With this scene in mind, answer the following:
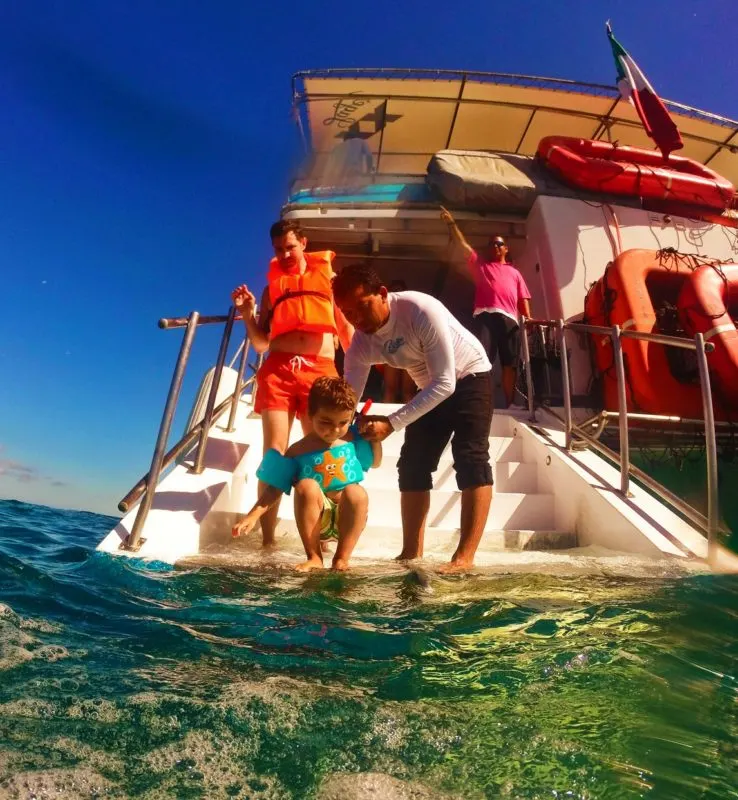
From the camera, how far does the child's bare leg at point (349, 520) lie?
2189 mm

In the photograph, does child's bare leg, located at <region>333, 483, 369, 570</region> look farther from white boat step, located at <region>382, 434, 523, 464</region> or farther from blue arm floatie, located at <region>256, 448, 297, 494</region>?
white boat step, located at <region>382, 434, 523, 464</region>

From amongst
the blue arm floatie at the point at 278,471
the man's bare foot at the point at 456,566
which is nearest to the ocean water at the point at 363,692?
the man's bare foot at the point at 456,566

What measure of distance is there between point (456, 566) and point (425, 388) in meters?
0.76

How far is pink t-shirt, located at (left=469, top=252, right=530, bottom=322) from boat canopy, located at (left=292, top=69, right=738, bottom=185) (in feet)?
12.8

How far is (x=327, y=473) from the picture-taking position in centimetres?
232

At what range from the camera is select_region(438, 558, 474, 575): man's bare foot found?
7.18 feet

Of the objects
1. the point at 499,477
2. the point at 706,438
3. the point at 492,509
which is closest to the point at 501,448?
the point at 499,477

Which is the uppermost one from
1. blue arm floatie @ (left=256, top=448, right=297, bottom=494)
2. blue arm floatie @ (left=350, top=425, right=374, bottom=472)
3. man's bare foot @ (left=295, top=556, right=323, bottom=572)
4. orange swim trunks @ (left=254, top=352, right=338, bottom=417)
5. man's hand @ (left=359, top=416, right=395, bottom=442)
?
orange swim trunks @ (left=254, top=352, right=338, bottom=417)

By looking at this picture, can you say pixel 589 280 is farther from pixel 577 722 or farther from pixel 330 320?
pixel 577 722

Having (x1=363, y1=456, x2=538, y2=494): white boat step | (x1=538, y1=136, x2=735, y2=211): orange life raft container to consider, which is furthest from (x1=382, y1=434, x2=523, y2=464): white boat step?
(x1=538, y1=136, x2=735, y2=211): orange life raft container

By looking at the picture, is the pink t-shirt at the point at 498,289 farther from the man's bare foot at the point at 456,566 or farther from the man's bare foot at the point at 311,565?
the man's bare foot at the point at 311,565

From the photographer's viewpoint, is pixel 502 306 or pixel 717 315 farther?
pixel 502 306

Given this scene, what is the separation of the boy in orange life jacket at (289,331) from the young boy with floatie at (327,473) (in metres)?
0.33

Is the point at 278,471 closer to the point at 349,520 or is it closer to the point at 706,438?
the point at 349,520
